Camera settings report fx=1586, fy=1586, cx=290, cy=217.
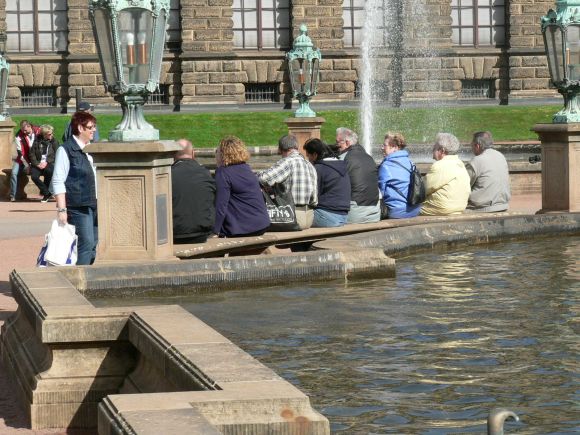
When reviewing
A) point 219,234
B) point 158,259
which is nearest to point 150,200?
point 158,259

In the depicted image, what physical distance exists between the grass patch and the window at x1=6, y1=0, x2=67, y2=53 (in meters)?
3.07

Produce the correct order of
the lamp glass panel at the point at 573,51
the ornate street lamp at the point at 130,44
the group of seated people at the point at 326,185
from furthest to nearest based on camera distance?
the lamp glass panel at the point at 573,51 → the group of seated people at the point at 326,185 → the ornate street lamp at the point at 130,44

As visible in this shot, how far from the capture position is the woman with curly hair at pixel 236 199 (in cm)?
1239

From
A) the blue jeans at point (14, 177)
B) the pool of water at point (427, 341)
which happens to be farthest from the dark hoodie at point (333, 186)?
the blue jeans at point (14, 177)

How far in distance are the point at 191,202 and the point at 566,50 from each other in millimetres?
5575

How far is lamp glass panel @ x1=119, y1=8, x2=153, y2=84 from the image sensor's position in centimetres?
1130

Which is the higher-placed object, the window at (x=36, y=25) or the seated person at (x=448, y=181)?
the window at (x=36, y=25)

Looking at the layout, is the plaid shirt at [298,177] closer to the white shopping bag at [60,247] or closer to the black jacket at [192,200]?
the black jacket at [192,200]

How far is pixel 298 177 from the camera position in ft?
44.1

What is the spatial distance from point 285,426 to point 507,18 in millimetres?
36572

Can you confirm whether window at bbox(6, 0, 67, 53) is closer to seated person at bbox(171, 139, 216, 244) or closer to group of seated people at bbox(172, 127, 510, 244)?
group of seated people at bbox(172, 127, 510, 244)

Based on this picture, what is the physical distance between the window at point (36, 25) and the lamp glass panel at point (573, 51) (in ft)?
82.3

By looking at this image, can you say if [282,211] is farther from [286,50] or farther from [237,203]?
[286,50]

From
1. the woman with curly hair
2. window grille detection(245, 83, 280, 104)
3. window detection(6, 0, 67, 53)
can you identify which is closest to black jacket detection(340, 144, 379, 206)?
the woman with curly hair
